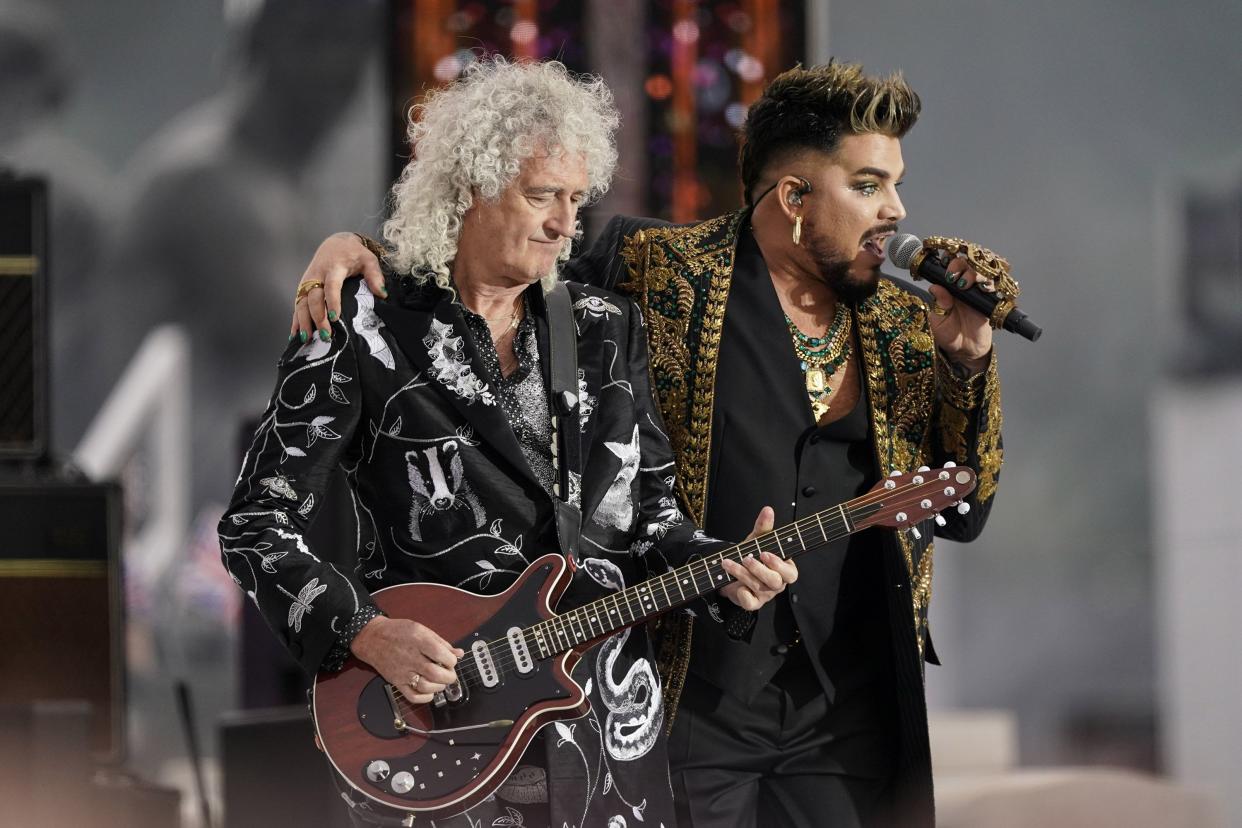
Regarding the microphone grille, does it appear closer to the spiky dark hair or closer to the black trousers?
the spiky dark hair

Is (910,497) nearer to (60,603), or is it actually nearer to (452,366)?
(452,366)

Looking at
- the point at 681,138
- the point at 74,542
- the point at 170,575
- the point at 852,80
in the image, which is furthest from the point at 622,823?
the point at 170,575

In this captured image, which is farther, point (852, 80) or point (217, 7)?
Result: point (217, 7)

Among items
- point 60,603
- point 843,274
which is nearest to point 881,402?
point 843,274

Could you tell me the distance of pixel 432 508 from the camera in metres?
2.18

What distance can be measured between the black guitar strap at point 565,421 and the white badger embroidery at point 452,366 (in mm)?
106

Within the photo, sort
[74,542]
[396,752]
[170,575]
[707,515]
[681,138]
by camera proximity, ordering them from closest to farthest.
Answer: [396,752]
[707,515]
[74,542]
[681,138]
[170,575]

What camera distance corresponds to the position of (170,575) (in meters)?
6.15

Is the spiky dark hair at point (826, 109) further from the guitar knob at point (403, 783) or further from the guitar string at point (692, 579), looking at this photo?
the guitar knob at point (403, 783)

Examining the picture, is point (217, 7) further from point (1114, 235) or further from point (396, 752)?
point (396, 752)

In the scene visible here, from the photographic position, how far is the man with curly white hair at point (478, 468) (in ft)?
6.93

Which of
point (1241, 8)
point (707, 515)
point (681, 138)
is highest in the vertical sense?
point (1241, 8)

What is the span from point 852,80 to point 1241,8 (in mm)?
4346

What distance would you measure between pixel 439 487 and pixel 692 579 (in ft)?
1.29
